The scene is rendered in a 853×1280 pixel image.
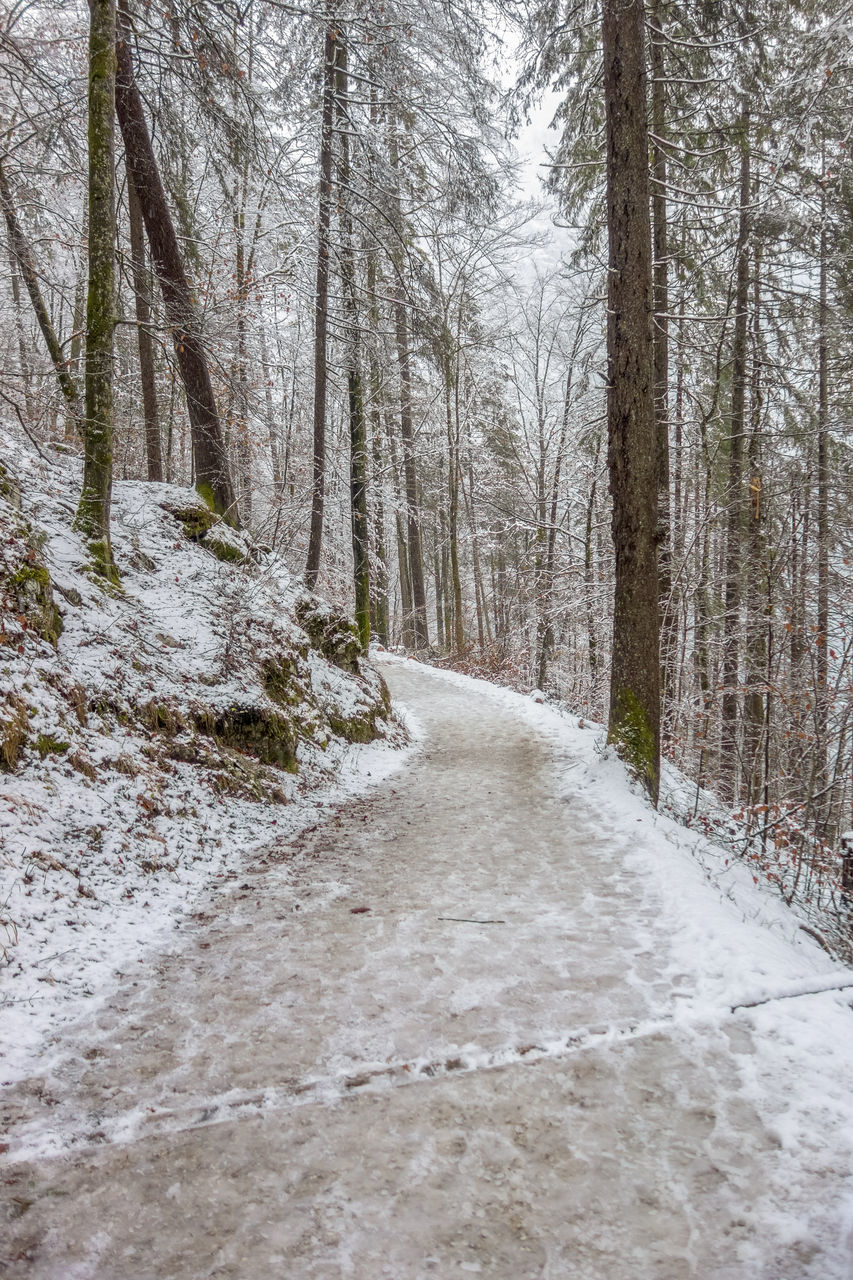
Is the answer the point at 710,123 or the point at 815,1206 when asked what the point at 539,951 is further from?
the point at 710,123

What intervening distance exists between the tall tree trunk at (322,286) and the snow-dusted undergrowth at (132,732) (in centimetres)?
245

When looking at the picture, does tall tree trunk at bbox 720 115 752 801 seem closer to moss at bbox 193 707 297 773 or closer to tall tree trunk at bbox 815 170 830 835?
tall tree trunk at bbox 815 170 830 835

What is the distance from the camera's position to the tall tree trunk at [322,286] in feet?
31.7

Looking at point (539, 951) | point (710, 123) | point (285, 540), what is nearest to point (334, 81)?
point (710, 123)

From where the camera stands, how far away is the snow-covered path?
183cm

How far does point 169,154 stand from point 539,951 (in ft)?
33.8

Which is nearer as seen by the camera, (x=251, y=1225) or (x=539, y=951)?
(x=251, y=1225)

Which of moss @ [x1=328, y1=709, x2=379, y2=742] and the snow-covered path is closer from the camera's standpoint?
the snow-covered path

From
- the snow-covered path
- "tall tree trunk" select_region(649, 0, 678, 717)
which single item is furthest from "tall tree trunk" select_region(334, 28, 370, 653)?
the snow-covered path

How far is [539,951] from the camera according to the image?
11.7 feet

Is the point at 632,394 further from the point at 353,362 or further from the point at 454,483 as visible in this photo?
the point at 454,483

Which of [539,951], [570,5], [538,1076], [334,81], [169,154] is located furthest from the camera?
[334,81]

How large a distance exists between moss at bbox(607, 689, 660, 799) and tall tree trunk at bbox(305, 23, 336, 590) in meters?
5.89

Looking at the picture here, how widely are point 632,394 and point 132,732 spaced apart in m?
5.43
